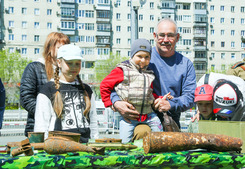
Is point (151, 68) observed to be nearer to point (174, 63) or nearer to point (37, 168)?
point (174, 63)

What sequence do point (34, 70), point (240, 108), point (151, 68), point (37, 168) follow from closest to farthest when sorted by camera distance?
point (37, 168) → point (240, 108) → point (151, 68) → point (34, 70)

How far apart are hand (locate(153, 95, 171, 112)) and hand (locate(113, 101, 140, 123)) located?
21 cm

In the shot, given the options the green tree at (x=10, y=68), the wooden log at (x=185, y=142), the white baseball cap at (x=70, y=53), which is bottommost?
the wooden log at (x=185, y=142)

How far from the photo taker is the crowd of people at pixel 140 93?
330 cm

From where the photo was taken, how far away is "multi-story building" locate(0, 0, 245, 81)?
223 ft

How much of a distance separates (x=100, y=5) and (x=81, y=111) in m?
69.7

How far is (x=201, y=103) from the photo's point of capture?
133 inches

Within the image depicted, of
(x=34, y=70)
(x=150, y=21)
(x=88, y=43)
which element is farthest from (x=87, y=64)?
(x=34, y=70)

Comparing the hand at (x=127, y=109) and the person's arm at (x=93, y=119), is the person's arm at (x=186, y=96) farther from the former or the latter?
the person's arm at (x=93, y=119)

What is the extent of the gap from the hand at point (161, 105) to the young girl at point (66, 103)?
62 cm

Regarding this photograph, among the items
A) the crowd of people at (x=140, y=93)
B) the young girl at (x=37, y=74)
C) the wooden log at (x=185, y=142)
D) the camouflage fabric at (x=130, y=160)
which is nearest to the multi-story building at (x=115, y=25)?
the young girl at (x=37, y=74)

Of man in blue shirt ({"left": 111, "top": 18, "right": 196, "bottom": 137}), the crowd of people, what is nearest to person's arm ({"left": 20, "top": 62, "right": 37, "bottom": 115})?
the crowd of people

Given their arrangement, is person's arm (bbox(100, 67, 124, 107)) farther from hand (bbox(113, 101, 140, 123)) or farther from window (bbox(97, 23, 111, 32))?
window (bbox(97, 23, 111, 32))

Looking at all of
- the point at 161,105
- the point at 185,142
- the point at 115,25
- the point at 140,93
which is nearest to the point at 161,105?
the point at 161,105
